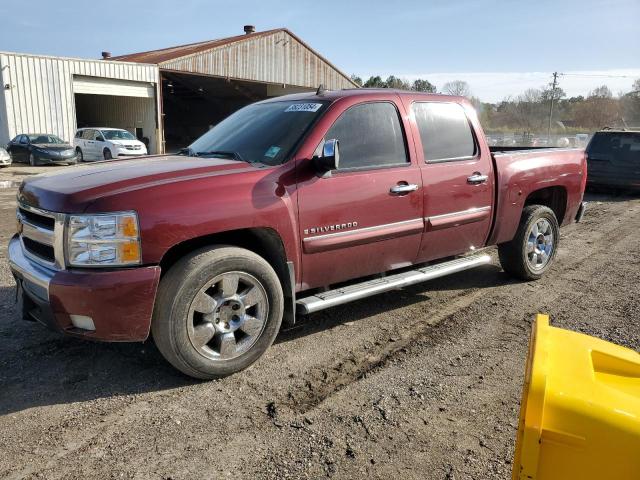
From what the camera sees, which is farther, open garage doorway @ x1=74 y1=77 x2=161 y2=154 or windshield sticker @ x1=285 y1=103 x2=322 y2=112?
open garage doorway @ x1=74 y1=77 x2=161 y2=154

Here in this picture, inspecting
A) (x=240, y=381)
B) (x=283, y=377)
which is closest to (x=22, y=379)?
(x=240, y=381)

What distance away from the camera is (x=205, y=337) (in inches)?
129

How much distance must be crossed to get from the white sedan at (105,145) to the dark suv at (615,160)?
17849 mm

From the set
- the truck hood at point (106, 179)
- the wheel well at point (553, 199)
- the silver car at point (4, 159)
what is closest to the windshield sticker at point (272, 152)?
the truck hood at point (106, 179)

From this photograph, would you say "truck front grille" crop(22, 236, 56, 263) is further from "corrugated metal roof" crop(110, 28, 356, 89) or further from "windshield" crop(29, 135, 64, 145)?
"corrugated metal roof" crop(110, 28, 356, 89)

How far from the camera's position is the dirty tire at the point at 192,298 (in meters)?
3.11

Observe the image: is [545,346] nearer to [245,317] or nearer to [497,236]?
[245,317]

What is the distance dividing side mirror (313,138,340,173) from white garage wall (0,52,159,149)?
960 inches

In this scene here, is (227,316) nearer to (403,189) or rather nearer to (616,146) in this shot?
(403,189)

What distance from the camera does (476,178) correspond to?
4734mm

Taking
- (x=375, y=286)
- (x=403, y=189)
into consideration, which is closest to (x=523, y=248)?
(x=403, y=189)

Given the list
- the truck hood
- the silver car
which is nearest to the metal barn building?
the silver car

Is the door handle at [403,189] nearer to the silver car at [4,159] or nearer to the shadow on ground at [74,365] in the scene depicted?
the shadow on ground at [74,365]

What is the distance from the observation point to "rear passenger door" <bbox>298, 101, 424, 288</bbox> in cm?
371
